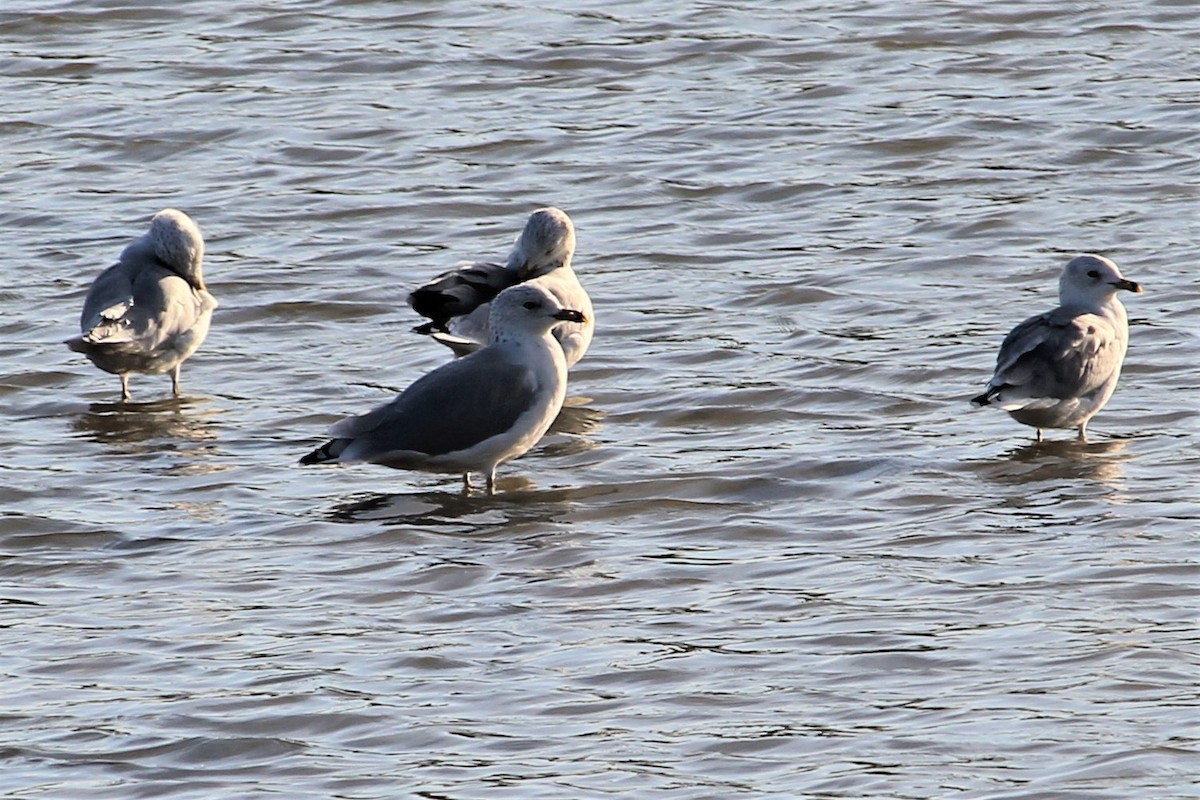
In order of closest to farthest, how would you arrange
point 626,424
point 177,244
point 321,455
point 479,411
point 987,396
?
point 321,455 → point 479,411 → point 987,396 → point 626,424 → point 177,244

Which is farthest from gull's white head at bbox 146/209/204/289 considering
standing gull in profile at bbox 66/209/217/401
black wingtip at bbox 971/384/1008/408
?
black wingtip at bbox 971/384/1008/408

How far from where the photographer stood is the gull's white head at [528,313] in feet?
31.6

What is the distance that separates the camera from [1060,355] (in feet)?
31.8

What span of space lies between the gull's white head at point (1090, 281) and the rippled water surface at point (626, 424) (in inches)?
21.0

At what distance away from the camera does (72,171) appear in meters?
15.0

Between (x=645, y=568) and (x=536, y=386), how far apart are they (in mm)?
1400

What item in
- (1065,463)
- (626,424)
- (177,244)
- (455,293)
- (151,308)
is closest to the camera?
(1065,463)

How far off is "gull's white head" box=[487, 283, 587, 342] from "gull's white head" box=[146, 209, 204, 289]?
91.8 inches

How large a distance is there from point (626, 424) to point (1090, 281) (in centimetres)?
218

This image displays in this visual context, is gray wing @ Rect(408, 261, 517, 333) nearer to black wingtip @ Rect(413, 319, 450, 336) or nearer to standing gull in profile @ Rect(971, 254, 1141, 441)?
black wingtip @ Rect(413, 319, 450, 336)

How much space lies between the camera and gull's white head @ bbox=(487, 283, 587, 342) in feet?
31.6

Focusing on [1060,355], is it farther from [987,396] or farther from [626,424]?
[626,424]

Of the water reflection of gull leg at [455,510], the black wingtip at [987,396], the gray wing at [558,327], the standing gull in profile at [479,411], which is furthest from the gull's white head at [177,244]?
the black wingtip at [987,396]

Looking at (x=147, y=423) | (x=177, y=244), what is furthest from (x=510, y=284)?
(x=147, y=423)
